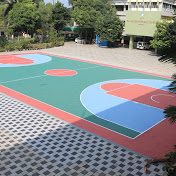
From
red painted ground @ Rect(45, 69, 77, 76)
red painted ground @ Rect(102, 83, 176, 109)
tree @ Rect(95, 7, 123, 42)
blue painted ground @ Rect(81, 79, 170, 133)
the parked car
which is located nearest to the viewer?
blue painted ground @ Rect(81, 79, 170, 133)

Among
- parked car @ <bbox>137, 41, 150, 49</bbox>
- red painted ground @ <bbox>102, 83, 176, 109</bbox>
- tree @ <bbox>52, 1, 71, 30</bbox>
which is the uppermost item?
tree @ <bbox>52, 1, 71, 30</bbox>

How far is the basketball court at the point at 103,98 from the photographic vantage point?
10500mm

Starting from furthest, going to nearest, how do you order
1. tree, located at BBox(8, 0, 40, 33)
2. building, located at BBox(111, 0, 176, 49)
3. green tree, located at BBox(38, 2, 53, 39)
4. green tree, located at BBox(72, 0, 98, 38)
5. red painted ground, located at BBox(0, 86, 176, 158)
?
green tree, located at BBox(38, 2, 53, 39)
green tree, located at BBox(72, 0, 98, 38)
tree, located at BBox(8, 0, 40, 33)
building, located at BBox(111, 0, 176, 49)
red painted ground, located at BBox(0, 86, 176, 158)

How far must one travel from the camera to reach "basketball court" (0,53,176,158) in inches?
413

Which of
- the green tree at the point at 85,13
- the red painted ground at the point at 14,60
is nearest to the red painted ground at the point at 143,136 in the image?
the red painted ground at the point at 14,60

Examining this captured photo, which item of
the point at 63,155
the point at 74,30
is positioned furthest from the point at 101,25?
the point at 63,155

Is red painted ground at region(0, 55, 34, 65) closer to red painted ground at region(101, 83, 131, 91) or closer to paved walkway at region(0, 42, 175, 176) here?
red painted ground at region(101, 83, 131, 91)

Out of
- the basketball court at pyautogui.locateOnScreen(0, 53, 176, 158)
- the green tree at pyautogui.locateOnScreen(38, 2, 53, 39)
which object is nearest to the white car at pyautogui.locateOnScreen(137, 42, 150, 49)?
the basketball court at pyautogui.locateOnScreen(0, 53, 176, 158)

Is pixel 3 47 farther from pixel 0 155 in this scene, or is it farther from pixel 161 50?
pixel 161 50

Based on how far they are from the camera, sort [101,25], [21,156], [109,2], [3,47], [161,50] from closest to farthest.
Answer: [161,50], [21,156], [3,47], [101,25], [109,2]

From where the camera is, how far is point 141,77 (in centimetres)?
2131

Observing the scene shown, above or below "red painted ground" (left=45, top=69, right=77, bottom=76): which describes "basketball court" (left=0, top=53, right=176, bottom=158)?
below

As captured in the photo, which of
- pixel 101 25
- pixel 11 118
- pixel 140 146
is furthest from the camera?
pixel 101 25

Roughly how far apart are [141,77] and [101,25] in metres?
24.0
